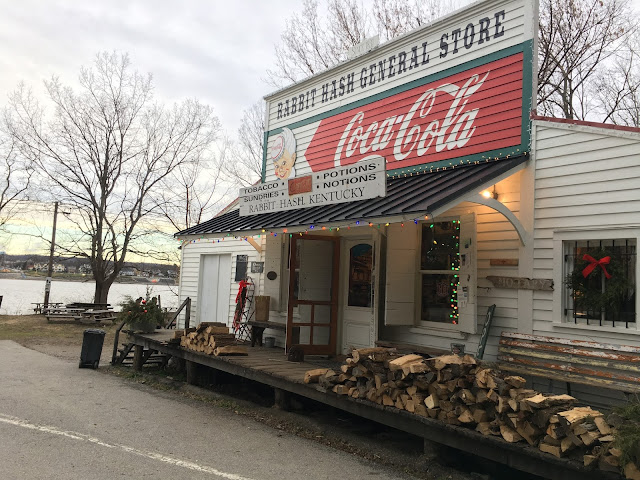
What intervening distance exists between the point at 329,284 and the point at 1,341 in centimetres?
1161

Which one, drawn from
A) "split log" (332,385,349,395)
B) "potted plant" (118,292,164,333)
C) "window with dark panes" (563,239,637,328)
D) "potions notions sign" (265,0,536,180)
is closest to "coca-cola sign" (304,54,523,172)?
"potions notions sign" (265,0,536,180)

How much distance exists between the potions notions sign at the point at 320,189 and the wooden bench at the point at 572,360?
8.22ft

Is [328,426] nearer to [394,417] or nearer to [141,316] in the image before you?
[394,417]

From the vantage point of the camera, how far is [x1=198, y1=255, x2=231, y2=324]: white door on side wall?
12.8 metres

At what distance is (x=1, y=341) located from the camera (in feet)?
51.5

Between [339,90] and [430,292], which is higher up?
[339,90]

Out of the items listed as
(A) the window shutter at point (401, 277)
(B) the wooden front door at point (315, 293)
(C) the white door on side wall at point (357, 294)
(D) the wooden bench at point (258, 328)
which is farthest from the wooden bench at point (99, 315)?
(A) the window shutter at point (401, 277)

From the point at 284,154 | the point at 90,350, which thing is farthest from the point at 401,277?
the point at 90,350

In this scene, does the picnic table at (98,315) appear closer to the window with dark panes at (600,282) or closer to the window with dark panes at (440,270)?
the window with dark panes at (440,270)

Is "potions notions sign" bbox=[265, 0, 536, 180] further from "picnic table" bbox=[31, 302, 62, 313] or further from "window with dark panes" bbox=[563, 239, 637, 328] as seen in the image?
"picnic table" bbox=[31, 302, 62, 313]

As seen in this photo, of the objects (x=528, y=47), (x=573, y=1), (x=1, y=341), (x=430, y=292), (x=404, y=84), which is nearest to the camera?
(x=528, y=47)

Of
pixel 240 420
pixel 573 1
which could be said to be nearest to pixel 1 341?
Result: pixel 240 420

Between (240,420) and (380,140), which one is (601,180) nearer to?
(380,140)

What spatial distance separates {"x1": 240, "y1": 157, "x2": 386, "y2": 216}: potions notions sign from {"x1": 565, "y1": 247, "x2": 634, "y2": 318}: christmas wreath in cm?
251
